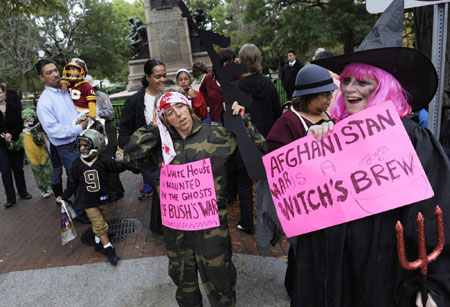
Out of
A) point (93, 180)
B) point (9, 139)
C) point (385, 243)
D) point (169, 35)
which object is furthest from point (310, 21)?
point (385, 243)

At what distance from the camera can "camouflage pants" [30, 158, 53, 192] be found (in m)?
5.86

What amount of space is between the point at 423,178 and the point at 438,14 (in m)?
1.64

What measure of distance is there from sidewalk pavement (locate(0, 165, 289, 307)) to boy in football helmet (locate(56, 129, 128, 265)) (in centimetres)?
28

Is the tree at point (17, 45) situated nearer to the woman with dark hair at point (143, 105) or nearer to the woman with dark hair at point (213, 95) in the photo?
the woman with dark hair at point (213, 95)

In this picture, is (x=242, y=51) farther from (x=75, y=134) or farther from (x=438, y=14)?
(x=75, y=134)

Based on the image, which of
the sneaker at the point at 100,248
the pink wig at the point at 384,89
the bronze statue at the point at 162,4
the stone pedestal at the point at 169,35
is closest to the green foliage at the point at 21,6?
the sneaker at the point at 100,248

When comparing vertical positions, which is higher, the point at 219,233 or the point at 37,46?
the point at 37,46

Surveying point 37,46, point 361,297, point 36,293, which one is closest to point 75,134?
point 36,293

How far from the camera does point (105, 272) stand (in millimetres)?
3463

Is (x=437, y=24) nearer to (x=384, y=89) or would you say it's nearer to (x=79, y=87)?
(x=384, y=89)

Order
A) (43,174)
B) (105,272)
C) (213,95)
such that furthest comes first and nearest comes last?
1. (43,174)
2. (213,95)
3. (105,272)

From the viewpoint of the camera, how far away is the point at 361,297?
1532 millimetres

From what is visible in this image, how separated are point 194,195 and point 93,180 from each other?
192 cm

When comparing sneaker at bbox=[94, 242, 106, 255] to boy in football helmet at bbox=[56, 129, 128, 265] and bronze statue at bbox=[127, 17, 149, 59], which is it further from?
bronze statue at bbox=[127, 17, 149, 59]
